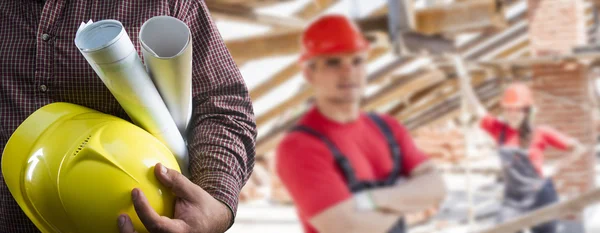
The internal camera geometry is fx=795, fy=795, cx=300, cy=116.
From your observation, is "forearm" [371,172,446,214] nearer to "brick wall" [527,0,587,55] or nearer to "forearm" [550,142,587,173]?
"forearm" [550,142,587,173]

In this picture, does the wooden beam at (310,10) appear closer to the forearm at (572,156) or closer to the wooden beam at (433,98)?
the forearm at (572,156)

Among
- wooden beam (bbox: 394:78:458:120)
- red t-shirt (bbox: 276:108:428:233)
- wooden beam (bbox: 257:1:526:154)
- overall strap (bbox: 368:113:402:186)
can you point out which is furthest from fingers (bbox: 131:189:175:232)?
wooden beam (bbox: 394:78:458:120)

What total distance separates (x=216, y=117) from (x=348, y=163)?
1.55 m

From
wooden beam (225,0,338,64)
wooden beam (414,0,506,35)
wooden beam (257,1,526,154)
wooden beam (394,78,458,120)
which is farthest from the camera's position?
wooden beam (394,78,458,120)

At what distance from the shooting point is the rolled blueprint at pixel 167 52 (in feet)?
2.72

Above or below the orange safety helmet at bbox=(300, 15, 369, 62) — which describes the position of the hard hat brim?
below

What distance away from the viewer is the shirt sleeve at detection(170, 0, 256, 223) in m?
0.92

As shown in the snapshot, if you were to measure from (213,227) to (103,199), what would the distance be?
0.13 meters

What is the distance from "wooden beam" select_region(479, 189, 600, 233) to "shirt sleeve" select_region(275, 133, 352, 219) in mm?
1002

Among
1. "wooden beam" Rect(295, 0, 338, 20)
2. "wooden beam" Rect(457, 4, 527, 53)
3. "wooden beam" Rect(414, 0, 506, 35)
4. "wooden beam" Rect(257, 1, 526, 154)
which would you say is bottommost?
"wooden beam" Rect(257, 1, 526, 154)

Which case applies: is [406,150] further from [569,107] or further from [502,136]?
Result: [569,107]

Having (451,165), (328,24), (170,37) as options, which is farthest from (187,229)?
(451,165)

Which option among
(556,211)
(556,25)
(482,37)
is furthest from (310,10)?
(482,37)

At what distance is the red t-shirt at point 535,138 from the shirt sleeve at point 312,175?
349 centimetres
